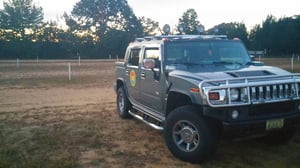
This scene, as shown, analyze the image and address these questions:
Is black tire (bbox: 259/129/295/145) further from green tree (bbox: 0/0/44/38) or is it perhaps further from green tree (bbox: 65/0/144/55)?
green tree (bbox: 0/0/44/38)

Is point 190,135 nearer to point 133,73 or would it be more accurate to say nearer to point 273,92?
point 273,92

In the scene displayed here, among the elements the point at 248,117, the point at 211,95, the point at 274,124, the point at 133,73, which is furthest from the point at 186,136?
the point at 133,73

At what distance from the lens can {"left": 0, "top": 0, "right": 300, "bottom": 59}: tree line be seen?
170ft

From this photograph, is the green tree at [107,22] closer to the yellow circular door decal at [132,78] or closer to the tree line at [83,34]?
the tree line at [83,34]

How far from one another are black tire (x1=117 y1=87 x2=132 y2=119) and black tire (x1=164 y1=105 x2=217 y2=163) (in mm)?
2672

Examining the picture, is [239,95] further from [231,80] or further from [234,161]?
[234,161]

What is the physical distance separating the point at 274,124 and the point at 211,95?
107cm

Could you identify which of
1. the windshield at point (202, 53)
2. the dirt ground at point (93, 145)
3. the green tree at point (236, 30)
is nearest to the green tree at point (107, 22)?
the green tree at point (236, 30)

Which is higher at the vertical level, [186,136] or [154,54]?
[154,54]

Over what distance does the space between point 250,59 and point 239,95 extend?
6.56 ft

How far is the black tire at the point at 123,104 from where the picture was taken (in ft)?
24.4

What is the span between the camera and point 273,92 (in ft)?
14.3

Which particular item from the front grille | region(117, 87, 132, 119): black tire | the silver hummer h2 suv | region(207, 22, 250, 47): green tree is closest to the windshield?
the silver hummer h2 suv

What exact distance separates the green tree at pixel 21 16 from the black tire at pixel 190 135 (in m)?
55.8
